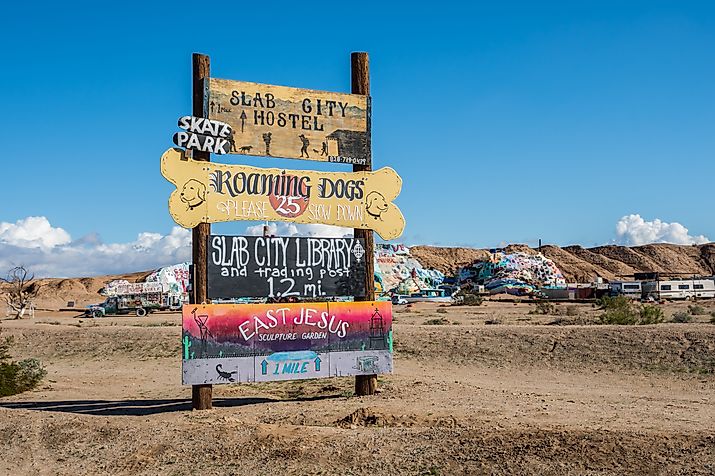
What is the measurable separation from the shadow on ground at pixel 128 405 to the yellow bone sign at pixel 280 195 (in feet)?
10.8

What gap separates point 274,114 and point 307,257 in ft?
8.21

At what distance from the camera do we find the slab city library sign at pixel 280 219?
462 inches

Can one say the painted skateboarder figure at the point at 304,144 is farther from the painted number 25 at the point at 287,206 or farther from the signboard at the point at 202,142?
the signboard at the point at 202,142

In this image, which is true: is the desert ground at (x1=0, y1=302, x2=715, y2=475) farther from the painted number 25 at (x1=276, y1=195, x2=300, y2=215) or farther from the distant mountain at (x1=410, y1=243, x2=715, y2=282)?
the distant mountain at (x1=410, y1=243, x2=715, y2=282)

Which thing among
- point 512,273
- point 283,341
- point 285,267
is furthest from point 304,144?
point 512,273

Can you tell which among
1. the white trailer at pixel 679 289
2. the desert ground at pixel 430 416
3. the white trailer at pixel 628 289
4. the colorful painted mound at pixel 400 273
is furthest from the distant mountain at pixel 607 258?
the desert ground at pixel 430 416

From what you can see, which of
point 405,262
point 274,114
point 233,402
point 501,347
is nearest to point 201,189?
point 274,114

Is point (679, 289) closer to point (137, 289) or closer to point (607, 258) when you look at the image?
point (137, 289)

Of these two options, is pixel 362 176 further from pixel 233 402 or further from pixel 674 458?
pixel 674 458

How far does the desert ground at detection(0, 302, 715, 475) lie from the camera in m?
7.57

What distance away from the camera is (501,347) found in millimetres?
19125

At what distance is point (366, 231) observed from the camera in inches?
514

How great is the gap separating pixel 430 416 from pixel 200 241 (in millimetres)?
4567

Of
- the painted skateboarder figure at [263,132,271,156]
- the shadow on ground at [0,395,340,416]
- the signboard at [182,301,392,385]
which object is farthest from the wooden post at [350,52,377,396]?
the painted skateboarder figure at [263,132,271,156]
